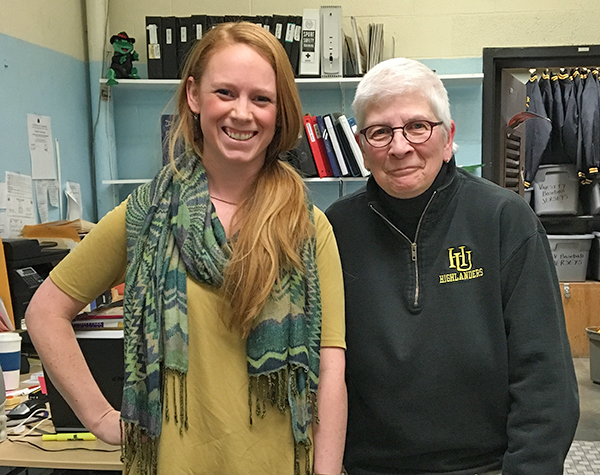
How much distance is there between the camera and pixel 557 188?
5.47 meters

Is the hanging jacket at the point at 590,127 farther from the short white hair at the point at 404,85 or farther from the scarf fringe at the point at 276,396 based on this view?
the scarf fringe at the point at 276,396

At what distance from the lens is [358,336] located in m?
1.28

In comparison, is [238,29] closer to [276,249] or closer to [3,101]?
[276,249]

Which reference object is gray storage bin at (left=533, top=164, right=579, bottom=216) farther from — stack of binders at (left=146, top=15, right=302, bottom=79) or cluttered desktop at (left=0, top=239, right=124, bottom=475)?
cluttered desktop at (left=0, top=239, right=124, bottom=475)

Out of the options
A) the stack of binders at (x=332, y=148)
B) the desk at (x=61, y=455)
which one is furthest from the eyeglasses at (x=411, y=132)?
the stack of binders at (x=332, y=148)

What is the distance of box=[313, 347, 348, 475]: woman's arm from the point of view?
46.1 inches

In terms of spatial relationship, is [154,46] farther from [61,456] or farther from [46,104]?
[61,456]

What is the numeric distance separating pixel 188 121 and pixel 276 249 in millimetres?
350

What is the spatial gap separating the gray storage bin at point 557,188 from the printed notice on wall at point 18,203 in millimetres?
4341

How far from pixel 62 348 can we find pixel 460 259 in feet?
2.80

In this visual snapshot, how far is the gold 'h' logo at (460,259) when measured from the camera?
123 cm

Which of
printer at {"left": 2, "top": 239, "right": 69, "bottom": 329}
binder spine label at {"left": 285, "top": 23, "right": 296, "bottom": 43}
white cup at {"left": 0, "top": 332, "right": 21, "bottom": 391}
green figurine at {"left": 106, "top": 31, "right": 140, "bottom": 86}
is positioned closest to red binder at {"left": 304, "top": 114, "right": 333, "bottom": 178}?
binder spine label at {"left": 285, "top": 23, "right": 296, "bottom": 43}

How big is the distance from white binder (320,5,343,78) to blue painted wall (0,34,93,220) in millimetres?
1434

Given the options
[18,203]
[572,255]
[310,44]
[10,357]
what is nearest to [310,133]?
[310,44]
